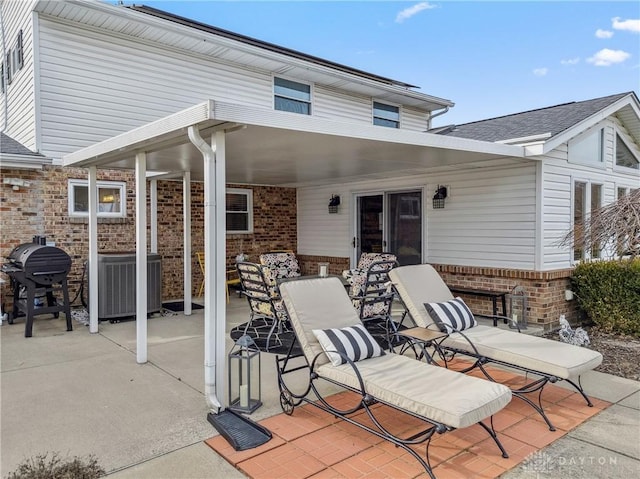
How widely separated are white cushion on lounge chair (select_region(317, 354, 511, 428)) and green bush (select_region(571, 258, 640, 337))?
16.0 ft

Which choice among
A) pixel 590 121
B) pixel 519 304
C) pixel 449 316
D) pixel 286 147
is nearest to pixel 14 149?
pixel 286 147

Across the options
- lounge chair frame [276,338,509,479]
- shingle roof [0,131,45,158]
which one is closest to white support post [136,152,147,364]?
lounge chair frame [276,338,509,479]

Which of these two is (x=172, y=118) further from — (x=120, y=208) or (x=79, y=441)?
(x=120, y=208)

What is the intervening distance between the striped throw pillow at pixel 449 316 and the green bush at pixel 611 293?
3.44 metres

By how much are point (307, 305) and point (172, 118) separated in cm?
197

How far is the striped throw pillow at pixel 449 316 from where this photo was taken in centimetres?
473

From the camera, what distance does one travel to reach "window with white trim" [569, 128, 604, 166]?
7477 mm

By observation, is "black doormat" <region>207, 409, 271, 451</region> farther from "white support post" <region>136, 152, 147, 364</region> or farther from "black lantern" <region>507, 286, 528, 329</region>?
"black lantern" <region>507, 286, 528, 329</region>

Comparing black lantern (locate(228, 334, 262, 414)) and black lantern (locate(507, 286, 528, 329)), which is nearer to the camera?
black lantern (locate(228, 334, 262, 414))

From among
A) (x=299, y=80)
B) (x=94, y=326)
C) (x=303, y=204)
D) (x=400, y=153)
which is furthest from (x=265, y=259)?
(x=299, y=80)

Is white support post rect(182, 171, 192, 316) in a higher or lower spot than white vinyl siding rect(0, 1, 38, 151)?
lower

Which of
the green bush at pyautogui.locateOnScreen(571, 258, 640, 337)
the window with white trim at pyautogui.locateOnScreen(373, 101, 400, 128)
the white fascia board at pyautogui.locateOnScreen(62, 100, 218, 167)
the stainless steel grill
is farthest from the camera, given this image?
the window with white trim at pyautogui.locateOnScreen(373, 101, 400, 128)

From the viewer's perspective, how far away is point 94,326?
6.62m

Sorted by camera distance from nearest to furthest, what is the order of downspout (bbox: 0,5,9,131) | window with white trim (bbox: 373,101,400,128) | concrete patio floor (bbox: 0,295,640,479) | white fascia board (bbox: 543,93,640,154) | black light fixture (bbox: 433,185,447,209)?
1. concrete patio floor (bbox: 0,295,640,479)
2. white fascia board (bbox: 543,93,640,154)
3. black light fixture (bbox: 433,185,447,209)
4. downspout (bbox: 0,5,9,131)
5. window with white trim (bbox: 373,101,400,128)
